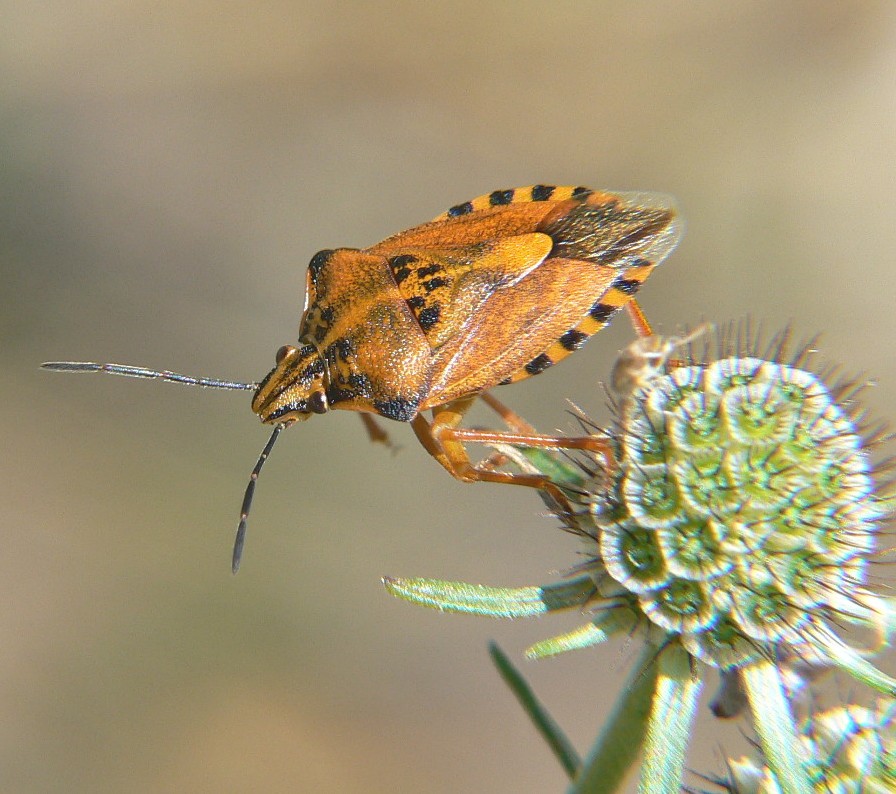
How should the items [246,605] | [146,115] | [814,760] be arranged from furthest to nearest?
[146,115] < [246,605] < [814,760]

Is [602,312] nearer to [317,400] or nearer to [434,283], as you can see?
[434,283]

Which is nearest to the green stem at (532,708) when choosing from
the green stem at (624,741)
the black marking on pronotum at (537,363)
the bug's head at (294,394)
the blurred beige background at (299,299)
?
the green stem at (624,741)

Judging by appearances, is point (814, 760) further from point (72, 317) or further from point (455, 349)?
point (72, 317)

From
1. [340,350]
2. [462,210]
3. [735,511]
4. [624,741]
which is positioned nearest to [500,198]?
[462,210]

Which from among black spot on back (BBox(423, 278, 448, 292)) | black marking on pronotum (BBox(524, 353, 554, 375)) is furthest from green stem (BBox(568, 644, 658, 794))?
black spot on back (BBox(423, 278, 448, 292))

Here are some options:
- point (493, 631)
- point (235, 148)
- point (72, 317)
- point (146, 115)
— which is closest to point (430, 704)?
point (493, 631)

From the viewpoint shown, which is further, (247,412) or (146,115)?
(146,115)
